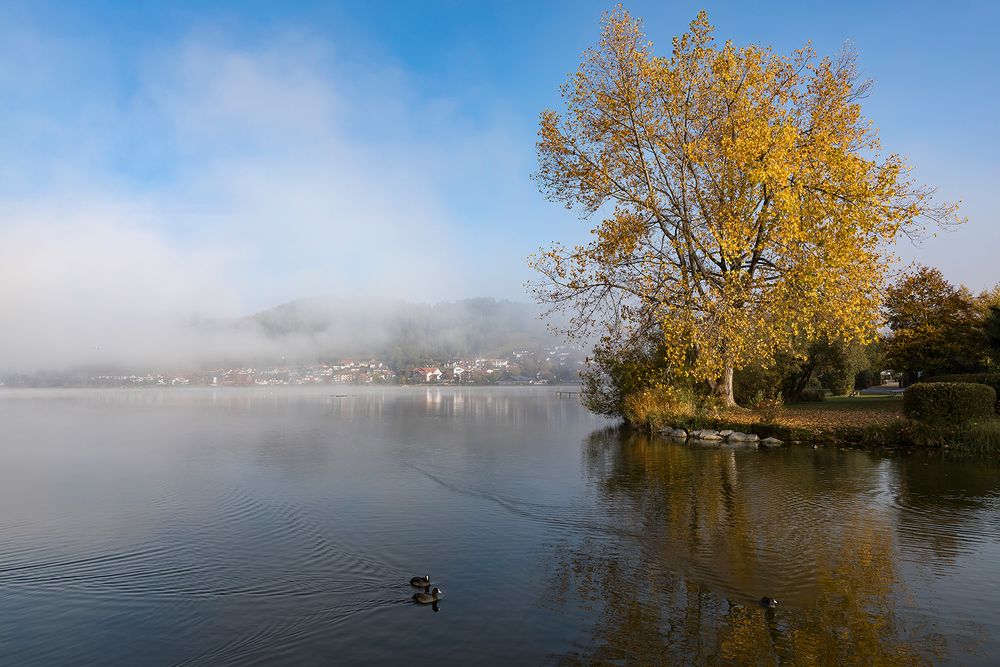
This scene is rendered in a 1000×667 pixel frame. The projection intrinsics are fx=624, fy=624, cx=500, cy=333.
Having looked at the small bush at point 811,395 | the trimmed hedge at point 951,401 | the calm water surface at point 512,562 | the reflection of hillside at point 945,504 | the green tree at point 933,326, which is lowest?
the calm water surface at point 512,562

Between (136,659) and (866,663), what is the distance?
6490mm

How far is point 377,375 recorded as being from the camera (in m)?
164

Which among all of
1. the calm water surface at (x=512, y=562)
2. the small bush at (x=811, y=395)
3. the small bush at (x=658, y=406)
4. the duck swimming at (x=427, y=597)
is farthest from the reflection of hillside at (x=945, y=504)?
the small bush at (x=811, y=395)

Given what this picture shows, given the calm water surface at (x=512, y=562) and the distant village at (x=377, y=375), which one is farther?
the distant village at (x=377, y=375)

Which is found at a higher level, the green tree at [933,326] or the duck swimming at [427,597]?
the green tree at [933,326]

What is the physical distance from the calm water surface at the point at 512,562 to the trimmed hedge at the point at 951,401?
5.61 ft

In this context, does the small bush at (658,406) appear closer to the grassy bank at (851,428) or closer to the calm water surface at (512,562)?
the grassy bank at (851,428)

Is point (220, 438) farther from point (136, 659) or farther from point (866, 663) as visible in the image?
point (866, 663)

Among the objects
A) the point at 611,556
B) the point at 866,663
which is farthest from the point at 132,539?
the point at 866,663

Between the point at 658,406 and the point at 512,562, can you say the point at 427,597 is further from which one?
the point at 658,406

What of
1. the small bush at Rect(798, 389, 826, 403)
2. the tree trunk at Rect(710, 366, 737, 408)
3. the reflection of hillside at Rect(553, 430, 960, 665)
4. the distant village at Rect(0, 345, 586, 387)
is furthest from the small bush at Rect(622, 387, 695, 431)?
the distant village at Rect(0, 345, 586, 387)

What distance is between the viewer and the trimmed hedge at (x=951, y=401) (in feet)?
55.6

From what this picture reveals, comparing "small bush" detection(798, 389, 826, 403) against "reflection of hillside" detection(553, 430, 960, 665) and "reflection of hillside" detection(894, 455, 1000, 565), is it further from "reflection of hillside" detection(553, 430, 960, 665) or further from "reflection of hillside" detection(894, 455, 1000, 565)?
"reflection of hillside" detection(553, 430, 960, 665)

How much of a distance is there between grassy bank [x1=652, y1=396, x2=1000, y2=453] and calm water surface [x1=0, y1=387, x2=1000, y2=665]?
4.60 feet
